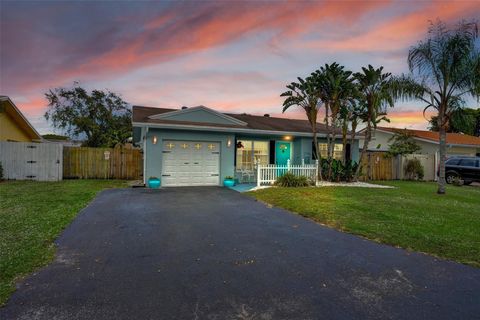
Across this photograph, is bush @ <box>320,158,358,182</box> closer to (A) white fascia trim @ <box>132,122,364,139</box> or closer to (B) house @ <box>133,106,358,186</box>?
(B) house @ <box>133,106,358,186</box>

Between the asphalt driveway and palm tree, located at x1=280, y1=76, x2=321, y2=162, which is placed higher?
palm tree, located at x1=280, y1=76, x2=321, y2=162

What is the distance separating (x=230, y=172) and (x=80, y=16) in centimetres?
868

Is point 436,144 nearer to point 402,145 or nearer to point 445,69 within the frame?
point 402,145

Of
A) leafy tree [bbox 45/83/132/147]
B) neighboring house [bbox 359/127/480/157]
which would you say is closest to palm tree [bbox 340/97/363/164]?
neighboring house [bbox 359/127/480/157]

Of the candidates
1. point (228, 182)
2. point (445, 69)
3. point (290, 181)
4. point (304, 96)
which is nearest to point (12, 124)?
point (228, 182)

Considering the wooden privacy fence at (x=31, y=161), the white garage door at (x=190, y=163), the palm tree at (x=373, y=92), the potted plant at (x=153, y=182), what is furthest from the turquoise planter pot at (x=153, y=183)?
the palm tree at (x=373, y=92)

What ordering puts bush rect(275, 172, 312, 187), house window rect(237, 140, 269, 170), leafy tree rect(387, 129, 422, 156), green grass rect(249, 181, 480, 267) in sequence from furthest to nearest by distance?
leafy tree rect(387, 129, 422, 156)
house window rect(237, 140, 269, 170)
bush rect(275, 172, 312, 187)
green grass rect(249, 181, 480, 267)

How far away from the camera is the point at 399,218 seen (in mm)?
6883

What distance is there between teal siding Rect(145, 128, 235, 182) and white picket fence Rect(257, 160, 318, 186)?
1792mm

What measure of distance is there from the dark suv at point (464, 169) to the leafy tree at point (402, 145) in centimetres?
297

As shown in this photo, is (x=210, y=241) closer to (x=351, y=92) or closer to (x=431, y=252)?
(x=431, y=252)

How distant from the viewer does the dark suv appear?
1591 centimetres

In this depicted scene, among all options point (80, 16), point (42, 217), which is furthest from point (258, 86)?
point (42, 217)

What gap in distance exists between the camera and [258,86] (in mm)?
17938
